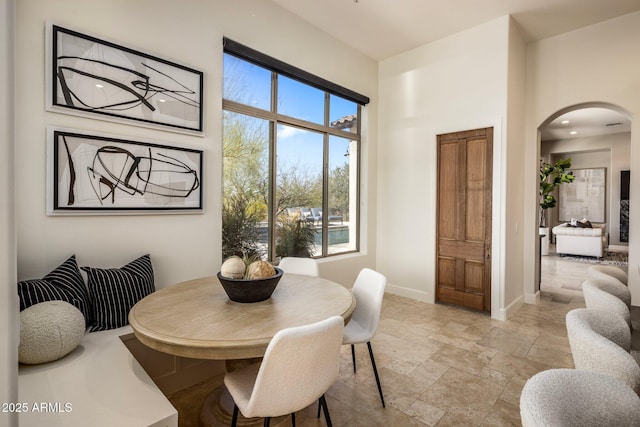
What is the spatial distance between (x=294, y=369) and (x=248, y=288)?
58 cm

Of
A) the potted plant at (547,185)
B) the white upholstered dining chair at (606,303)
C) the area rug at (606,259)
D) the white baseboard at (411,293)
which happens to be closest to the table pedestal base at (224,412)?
the white upholstered dining chair at (606,303)

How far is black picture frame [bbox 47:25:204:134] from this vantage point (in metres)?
2.03

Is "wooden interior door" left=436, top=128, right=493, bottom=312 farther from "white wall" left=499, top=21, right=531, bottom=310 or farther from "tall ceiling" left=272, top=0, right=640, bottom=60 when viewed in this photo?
"tall ceiling" left=272, top=0, right=640, bottom=60

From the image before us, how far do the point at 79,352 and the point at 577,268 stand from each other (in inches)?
321

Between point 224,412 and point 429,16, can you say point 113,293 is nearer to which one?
point 224,412

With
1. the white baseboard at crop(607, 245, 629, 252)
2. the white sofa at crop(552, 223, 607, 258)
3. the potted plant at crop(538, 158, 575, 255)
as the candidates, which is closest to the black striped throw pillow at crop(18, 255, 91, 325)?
the potted plant at crop(538, 158, 575, 255)

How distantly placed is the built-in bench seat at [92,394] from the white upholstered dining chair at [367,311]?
3.57 ft

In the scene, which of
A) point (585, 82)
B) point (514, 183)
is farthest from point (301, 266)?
point (585, 82)

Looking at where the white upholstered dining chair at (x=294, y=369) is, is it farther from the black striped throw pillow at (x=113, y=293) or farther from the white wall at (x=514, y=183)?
the white wall at (x=514, y=183)

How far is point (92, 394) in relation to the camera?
4.38 ft

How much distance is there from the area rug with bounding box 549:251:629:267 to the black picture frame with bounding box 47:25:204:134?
341 inches

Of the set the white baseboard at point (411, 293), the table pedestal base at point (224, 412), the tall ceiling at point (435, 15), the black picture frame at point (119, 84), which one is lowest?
the table pedestal base at point (224, 412)

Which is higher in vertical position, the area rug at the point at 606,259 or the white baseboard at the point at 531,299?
the area rug at the point at 606,259

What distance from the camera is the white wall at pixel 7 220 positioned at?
16.4 inches
